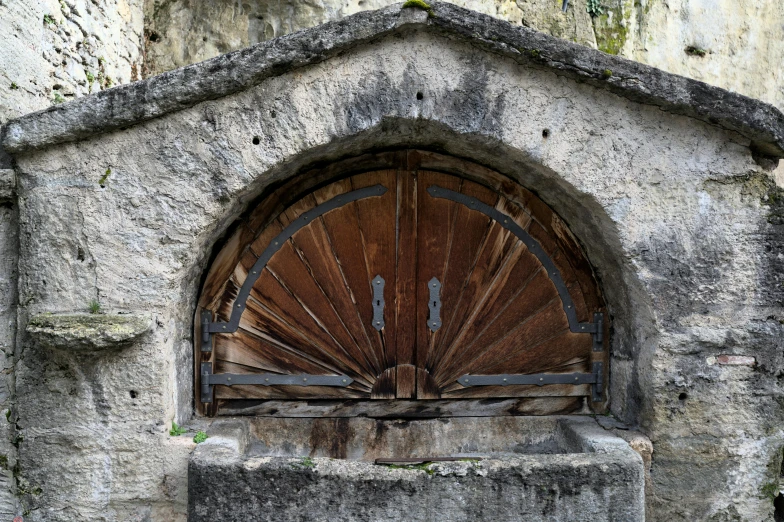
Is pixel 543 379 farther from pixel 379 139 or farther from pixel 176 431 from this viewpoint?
pixel 176 431

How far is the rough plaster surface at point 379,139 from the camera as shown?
95.9 inches

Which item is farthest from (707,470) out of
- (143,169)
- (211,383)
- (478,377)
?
(143,169)

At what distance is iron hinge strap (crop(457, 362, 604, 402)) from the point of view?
2.91m

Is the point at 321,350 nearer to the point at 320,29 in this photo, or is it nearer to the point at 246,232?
the point at 246,232

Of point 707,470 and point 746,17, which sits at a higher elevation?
point 746,17

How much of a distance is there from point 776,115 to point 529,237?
112 centimetres

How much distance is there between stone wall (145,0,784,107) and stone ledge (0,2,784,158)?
2.21 metres

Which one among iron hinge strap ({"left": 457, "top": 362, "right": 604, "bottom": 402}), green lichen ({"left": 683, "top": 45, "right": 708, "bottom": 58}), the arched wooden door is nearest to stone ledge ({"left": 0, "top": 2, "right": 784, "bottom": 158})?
the arched wooden door

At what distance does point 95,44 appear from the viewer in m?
3.75

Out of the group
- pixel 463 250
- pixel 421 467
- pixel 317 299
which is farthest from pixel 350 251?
pixel 421 467

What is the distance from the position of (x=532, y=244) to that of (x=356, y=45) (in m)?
1.22

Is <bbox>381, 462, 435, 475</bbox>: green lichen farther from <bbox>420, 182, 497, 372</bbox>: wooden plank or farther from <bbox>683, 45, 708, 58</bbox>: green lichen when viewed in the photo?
<bbox>683, 45, 708, 58</bbox>: green lichen

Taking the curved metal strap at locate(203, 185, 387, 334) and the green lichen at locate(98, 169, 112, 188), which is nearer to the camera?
the green lichen at locate(98, 169, 112, 188)

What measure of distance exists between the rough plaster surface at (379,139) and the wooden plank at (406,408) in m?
0.33
